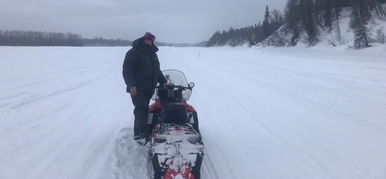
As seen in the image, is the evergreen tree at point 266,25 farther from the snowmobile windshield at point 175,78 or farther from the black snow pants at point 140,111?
the black snow pants at point 140,111

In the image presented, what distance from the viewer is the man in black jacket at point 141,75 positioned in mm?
5645

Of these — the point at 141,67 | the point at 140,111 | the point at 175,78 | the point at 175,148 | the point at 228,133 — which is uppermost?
the point at 141,67

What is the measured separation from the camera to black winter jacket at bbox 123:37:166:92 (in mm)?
5645

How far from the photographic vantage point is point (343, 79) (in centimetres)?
1491

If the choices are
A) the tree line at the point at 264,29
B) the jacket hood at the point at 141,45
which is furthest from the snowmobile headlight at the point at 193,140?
the tree line at the point at 264,29

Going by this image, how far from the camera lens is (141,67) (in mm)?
A: 5758

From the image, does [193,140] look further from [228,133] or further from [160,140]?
[228,133]

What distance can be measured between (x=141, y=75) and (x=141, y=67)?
120 millimetres

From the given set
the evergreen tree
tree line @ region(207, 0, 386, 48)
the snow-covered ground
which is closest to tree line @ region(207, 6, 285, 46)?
the evergreen tree

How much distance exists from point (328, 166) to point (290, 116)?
11.6ft

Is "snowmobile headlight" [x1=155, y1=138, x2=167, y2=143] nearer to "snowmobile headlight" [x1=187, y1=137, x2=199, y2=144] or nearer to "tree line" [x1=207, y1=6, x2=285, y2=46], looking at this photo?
"snowmobile headlight" [x1=187, y1=137, x2=199, y2=144]

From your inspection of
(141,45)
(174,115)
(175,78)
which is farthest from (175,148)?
(175,78)

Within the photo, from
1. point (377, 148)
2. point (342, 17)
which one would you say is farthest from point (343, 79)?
point (342, 17)

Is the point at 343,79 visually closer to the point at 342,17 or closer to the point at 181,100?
the point at 181,100
